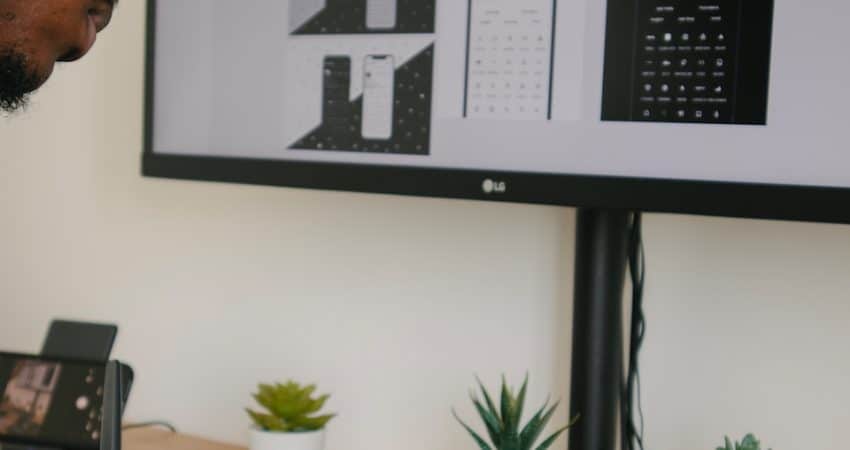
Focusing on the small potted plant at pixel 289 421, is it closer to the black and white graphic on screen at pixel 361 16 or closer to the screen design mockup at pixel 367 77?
the screen design mockup at pixel 367 77

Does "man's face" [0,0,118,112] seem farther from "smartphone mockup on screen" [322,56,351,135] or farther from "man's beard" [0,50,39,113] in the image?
"smartphone mockup on screen" [322,56,351,135]

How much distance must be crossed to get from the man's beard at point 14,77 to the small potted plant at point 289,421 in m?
0.50

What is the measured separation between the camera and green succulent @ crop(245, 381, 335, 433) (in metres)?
1.07

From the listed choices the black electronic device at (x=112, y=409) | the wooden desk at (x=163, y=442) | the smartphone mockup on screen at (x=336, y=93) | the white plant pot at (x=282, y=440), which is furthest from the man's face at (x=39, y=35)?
the wooden desk at (x=163, y=442)

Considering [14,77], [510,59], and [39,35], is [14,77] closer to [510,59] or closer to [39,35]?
[39,35]

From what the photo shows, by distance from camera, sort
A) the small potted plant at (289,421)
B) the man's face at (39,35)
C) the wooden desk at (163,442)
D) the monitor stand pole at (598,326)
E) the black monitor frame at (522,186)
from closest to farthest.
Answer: the man's face at (39,35) < the black monitor frame at (522,186) < the monitor stand pole at (598,326) < the small potted plant at (289,421) < the wooden desk at (163,442)

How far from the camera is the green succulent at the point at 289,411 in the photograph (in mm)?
1071

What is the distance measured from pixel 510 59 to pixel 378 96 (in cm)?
13

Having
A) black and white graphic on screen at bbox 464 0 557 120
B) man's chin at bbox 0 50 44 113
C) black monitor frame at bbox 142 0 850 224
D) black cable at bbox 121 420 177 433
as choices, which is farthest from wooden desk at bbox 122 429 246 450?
man's chin at bbox 0 50 44 113

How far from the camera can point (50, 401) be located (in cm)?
107

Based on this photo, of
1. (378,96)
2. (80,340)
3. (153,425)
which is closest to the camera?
(378,96)

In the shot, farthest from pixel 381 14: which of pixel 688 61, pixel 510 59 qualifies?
pixel 688 61

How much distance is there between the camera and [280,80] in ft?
3.47

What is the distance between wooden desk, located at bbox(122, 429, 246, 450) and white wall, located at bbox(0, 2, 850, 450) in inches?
1.2
